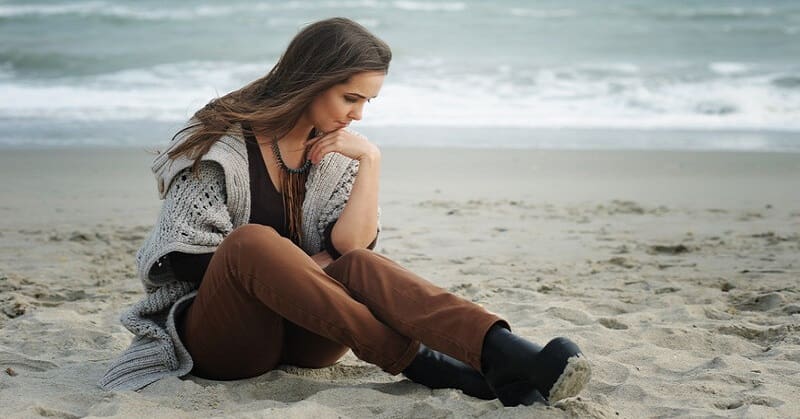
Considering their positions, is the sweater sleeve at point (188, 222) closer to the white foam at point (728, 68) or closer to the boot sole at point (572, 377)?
the boot sole at point (572, 377)

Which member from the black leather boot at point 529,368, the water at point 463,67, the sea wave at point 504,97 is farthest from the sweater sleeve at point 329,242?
the sea wave at point 504,97

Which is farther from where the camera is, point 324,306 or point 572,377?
point 324,306

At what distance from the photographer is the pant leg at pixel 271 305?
8.85ft

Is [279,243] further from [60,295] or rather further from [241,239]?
[60,295]

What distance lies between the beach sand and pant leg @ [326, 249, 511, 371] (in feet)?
0.68

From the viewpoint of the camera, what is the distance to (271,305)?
2736mm

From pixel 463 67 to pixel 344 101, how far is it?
12181mm

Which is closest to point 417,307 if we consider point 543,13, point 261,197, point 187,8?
point 261,197

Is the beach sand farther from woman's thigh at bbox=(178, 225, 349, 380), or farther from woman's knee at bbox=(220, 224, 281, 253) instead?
woman's knee at bbox=(220, 224, 281, 253)

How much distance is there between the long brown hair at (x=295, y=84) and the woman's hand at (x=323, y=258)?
11 cm

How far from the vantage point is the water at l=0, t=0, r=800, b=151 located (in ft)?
35.5

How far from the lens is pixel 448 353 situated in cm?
273

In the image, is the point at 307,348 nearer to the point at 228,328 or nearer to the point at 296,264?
the point at 228,328

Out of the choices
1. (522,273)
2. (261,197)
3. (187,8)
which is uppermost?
(261,197)
